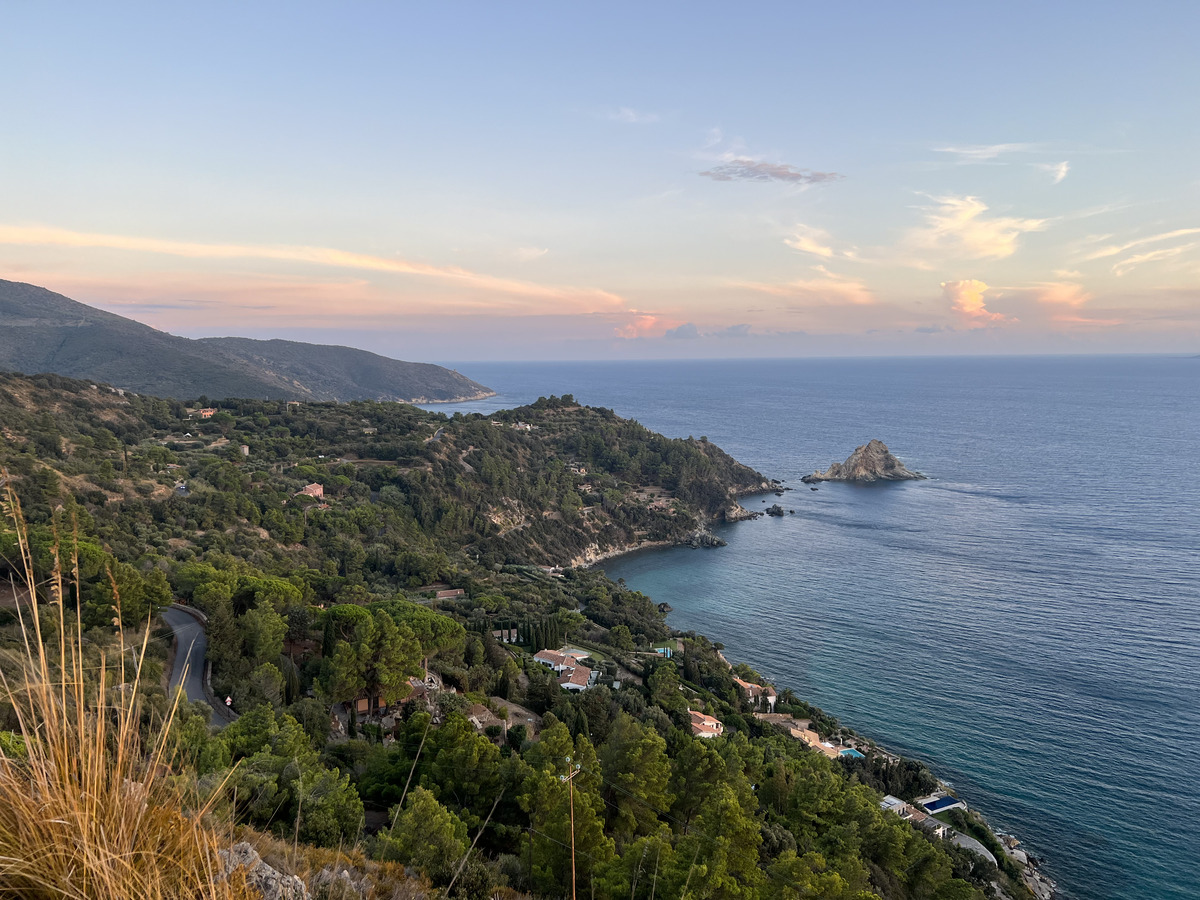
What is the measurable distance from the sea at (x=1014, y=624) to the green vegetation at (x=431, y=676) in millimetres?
3569

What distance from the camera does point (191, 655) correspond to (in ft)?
60.5

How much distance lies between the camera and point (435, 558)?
39281mm

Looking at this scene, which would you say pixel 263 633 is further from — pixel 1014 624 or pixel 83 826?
pixel 1014 624

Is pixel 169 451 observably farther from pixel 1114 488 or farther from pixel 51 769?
pixel 1114 488

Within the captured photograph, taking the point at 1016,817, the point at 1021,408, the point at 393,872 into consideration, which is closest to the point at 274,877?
the point at 393,872

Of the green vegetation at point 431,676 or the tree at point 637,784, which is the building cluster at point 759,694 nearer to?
the green vegetation at point 431,676

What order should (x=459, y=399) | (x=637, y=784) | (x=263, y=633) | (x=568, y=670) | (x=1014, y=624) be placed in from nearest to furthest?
1. (x=637, y=784)
2. (x=263, y=633)
3. (x=568, y=670)
4. (x=1014, y=624)
5. (x=459, y=399)

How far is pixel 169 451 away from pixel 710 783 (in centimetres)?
3847

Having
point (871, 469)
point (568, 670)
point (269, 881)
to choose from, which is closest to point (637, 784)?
point (269, 881)

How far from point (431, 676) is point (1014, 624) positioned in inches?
1224

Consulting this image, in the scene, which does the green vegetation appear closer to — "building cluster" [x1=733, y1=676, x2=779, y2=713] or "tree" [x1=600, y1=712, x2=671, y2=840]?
"tree" [x1=600, y1=712, x2=671, y2=840]

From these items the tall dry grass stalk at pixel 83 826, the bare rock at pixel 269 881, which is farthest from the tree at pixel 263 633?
the tall dry grass stalk at pixel 83 826

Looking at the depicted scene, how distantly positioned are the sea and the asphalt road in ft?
76.2

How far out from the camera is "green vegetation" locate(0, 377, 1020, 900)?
1017 cm
